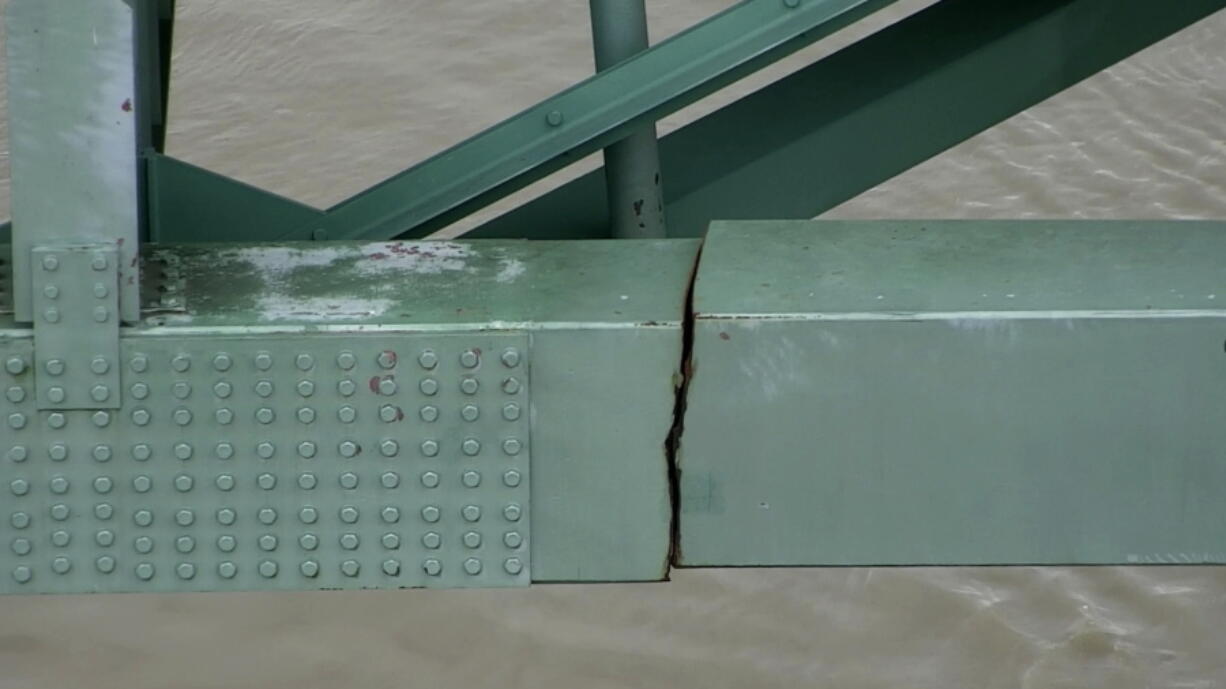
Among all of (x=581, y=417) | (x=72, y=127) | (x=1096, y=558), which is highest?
(x=72, y=127)

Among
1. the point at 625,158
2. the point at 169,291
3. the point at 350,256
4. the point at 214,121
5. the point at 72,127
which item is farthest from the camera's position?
the point at 214,121

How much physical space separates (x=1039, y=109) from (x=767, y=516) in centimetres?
757

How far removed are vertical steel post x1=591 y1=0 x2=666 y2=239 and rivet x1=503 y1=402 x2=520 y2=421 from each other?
0.84 meters

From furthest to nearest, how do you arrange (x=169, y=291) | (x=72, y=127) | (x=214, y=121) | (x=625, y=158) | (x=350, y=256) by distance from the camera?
(x=214, y=121) → (x=625, y=158) → (x=350, y=256) → (x=169, y=291) → (x=72, y=127)

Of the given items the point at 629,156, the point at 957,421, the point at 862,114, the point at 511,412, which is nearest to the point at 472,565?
the point at 511,412

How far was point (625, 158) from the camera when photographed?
2850mm

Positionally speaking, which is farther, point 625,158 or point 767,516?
point 625,158

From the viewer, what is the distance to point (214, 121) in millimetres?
9172

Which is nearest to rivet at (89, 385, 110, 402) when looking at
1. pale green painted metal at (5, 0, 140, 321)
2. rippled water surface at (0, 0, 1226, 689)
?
pale green painted metal at (5, 0, 140, 321)

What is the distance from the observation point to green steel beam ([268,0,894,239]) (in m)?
2.55

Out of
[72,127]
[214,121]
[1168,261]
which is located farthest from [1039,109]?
[72,127]

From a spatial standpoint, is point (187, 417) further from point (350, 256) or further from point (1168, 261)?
point (1168, 261)

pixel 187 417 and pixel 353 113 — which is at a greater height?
pixel 353 113

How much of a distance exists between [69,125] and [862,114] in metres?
1.51
